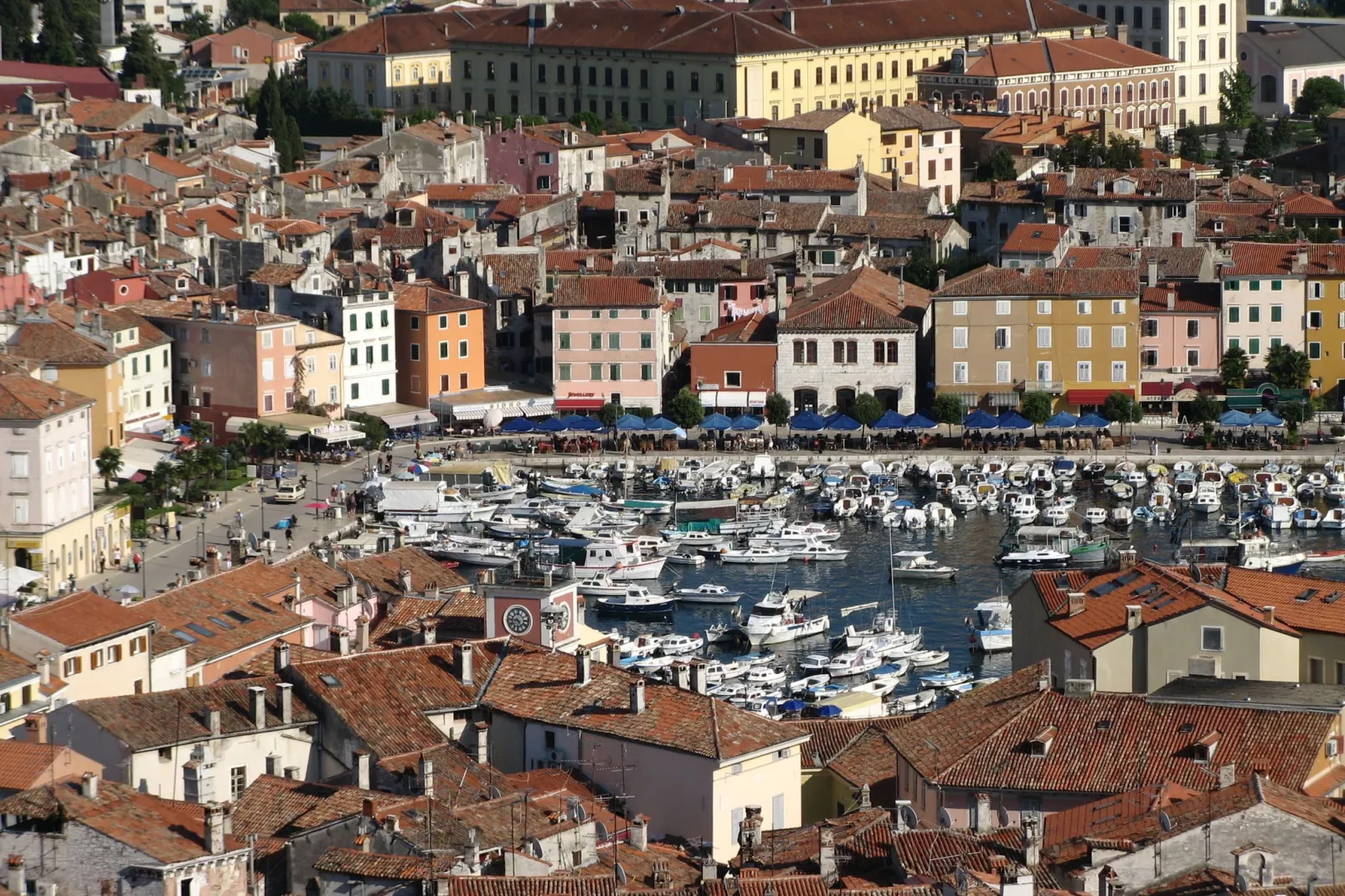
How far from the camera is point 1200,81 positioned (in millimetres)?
129750

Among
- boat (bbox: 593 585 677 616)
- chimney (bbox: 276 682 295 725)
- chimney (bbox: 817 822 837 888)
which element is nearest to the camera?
chimney (bbox: 817 822 837 888)

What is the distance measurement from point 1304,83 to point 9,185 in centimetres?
5594

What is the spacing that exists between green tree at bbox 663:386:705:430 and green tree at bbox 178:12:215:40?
8038 cm

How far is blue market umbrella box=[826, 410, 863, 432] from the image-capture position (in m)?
75.3

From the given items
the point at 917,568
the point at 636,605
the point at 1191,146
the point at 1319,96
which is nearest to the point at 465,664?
the point at 636,605

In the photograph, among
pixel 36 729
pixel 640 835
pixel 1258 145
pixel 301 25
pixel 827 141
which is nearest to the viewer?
pixel 640 835

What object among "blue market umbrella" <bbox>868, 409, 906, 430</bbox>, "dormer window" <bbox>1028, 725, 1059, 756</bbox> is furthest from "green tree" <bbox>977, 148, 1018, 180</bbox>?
"dormer window" <bbox>1028, 725, 1059, 756</bbox>

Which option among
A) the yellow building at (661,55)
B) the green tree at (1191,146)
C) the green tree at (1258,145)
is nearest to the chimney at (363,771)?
the green tree at (1191,146)

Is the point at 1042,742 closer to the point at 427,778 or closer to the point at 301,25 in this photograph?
the point at 427,778

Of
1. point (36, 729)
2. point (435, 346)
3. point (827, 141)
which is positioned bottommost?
point (36, 729)

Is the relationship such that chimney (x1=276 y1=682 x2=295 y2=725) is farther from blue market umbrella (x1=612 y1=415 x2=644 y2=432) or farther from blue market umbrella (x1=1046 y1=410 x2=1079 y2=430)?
blue market umbrella (x1=1046 y1=410 x2=1079 y2=430)

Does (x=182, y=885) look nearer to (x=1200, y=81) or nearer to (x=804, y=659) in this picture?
(x=804, y=659)

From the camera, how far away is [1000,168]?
99875 millimetres

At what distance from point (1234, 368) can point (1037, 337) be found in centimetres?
454
